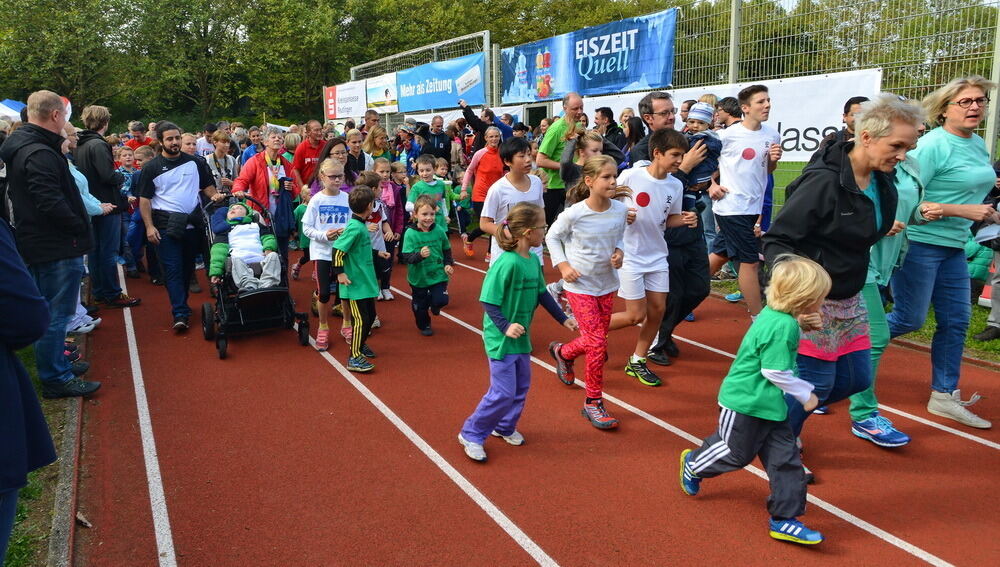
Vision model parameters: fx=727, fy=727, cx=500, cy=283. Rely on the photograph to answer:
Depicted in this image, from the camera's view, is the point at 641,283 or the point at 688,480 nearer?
the point at 688,480

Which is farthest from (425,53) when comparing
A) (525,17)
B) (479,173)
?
(525,17)

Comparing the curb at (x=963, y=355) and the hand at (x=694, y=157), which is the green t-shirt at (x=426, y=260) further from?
the curb at (x=963, y=355)

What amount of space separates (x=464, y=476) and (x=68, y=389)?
135 inches

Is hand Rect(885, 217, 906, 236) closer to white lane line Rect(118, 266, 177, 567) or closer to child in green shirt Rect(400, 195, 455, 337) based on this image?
child in green shirt Rect(400, 195, 455, 337)

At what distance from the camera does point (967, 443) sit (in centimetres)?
481

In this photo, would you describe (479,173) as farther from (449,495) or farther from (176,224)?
(449,495)

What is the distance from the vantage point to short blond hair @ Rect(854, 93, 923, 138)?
3.74m

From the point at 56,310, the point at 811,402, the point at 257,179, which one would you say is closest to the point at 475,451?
the point at 811,402

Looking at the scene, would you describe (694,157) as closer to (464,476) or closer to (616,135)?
(464,476)

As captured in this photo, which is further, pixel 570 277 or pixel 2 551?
pixel 570 277

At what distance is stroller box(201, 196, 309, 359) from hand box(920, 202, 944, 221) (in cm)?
542

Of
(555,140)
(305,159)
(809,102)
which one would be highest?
(809,102)

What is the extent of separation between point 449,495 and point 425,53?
18.7 metres

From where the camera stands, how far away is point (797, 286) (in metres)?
3.50
